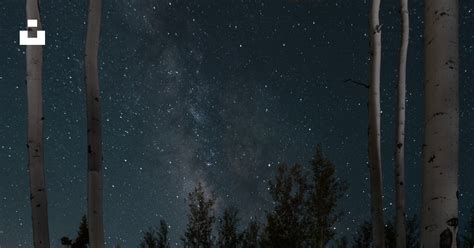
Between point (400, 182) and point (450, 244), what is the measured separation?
17.1ft

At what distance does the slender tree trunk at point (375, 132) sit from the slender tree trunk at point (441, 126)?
3.94 metres

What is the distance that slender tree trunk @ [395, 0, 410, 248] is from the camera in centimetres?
839

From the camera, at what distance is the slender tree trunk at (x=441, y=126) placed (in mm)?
3410

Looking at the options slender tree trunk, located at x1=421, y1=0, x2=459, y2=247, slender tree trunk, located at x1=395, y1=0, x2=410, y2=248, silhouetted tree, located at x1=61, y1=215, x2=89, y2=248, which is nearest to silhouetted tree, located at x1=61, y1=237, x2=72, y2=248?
silhouetted tree, located at x1=61, y1=215, x2=89, y2=248

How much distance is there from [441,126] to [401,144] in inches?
207

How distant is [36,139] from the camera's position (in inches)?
235

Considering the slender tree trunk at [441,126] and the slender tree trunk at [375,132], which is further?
the slender tree trunk at [375,132]

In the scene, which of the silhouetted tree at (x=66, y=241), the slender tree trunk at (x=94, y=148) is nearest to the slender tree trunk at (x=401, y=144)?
the slender tree trunk at (x=94, y=148)

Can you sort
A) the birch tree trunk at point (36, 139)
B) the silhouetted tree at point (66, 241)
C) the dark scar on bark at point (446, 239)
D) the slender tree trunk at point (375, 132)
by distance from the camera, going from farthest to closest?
the silhouetted tree at point (66, 241), the slender tree trunk at point (375, 132), the birch tree trunk at point (36, 139), the dark scar on bark at point (446, 239)

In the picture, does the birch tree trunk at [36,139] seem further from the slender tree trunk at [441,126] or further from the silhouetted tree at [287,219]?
the silhouetted tree at [287,219]

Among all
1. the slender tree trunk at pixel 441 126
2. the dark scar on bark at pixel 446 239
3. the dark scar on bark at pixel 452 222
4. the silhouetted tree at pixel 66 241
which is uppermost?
the silhouetted tree at pixel 66 241

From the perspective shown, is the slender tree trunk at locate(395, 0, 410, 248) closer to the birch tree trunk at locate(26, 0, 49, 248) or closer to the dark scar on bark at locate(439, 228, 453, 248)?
the birch tree trunk at locate(26, 0, 49, 248)

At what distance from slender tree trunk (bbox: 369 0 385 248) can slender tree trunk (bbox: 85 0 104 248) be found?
3492 mm

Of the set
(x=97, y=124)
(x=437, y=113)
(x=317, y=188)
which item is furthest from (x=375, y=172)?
(x=317, y=188)
